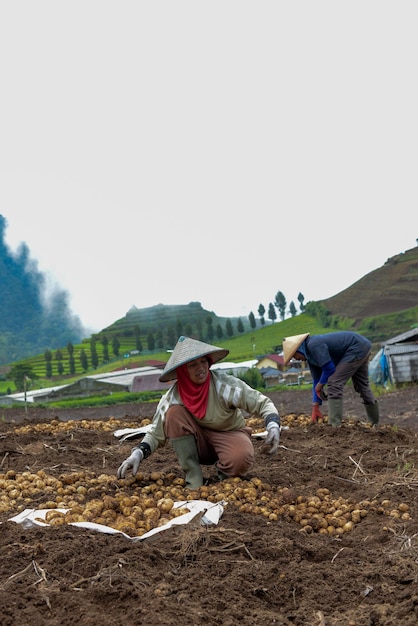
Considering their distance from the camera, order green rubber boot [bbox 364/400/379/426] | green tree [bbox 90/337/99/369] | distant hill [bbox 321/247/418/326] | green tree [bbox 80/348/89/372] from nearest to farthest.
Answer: green rubber boot [bbox 364/400/379/426] → distant hill [bbox 321/247/418/326] → green tree [bbox 80/348/89/372] → green tree [bbox 90/337/99/369]

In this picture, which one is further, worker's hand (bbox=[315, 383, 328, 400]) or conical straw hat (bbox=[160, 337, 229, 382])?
worker's hand (bbox=[315, 383, 328, 400])

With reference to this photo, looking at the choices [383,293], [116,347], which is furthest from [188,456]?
[116,347]

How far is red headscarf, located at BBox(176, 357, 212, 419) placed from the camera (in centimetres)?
403

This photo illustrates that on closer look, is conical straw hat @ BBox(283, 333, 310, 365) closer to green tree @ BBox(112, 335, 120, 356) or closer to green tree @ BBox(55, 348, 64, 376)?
green tree @ BBox(55, 348, 64, 376)

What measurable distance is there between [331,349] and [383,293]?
101 feet

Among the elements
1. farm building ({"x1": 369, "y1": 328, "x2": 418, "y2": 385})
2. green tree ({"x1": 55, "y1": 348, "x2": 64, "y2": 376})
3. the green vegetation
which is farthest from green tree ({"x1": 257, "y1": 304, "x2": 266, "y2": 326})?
farm building ({"x1": 369, "y1": 328, "x2": 418, "y2": 385})

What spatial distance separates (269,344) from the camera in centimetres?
3706

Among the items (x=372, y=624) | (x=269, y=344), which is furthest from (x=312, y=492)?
(x=269, y=344)

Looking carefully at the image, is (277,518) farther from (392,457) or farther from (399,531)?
(392,457)

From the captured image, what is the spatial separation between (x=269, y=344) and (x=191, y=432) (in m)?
33.2

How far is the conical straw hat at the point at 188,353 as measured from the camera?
3916 mm

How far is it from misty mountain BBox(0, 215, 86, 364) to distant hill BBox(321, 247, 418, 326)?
56388 mm

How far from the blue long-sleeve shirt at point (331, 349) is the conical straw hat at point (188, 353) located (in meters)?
2.25

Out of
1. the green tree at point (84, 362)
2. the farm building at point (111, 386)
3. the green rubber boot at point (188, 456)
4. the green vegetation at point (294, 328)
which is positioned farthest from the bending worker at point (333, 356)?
the green tree at point (84, 362)
